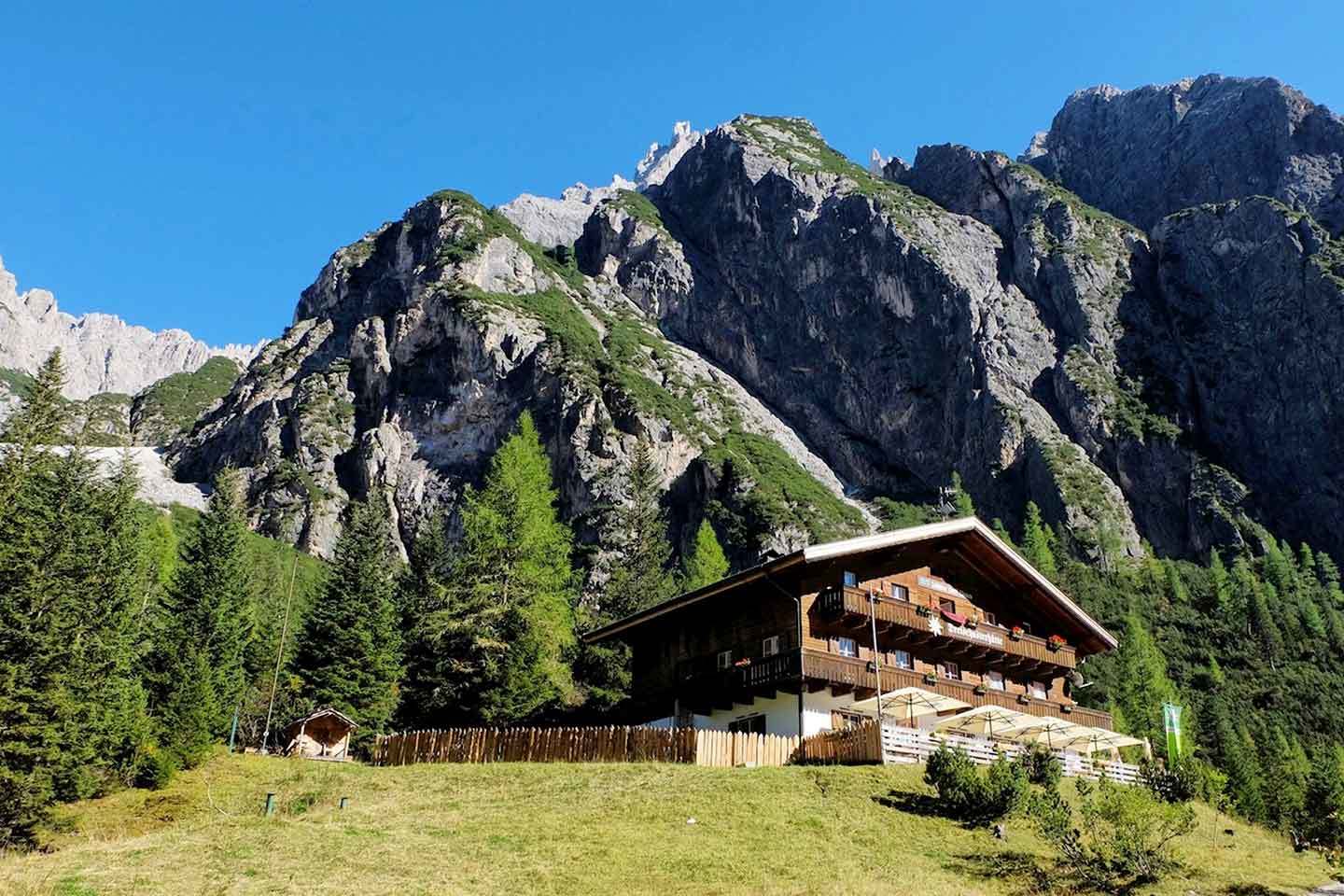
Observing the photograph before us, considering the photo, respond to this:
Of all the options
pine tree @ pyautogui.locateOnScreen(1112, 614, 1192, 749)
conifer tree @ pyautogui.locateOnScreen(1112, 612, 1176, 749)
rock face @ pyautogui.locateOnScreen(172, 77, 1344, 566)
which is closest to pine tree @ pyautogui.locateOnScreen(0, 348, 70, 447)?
conifer tree @ pyautogui.locateOnScreen(1112, 612, 1176, 749)

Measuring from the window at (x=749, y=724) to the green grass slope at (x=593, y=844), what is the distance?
10841 millimetres

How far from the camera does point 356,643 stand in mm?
53719

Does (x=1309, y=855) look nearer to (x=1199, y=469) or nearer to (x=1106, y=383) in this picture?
(x=1199, y=469)

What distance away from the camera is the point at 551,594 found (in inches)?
2178

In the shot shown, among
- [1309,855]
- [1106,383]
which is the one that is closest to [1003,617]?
[1309,855]

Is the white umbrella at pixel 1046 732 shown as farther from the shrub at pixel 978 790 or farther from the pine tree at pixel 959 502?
the pine tree at pixel 959 502

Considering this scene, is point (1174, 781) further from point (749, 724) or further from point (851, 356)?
point (851, 356)

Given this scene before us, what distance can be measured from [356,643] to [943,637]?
30863 mm

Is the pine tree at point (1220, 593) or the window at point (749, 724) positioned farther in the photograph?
the pine tree at point (1220, 593)

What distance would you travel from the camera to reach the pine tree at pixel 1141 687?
2719 inches

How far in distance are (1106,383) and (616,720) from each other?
12252cm

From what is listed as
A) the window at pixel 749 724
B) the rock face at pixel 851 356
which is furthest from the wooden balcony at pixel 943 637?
the rock face at pixel 851 356

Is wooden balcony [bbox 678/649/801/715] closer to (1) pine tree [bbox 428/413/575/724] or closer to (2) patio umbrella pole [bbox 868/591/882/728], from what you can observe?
(2) patio umbrella pole [bbox 868/591/882/728]

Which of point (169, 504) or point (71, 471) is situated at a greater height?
point (169, 504)
